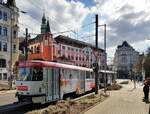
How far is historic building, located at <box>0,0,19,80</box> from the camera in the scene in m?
65.0

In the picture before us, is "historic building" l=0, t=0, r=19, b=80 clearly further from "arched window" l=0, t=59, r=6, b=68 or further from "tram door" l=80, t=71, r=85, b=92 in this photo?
"tram door" l=80, t=71, r=85, b=92

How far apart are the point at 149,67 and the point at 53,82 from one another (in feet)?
191

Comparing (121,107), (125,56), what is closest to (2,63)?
(121,107)

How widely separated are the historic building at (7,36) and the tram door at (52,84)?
42.8 meters

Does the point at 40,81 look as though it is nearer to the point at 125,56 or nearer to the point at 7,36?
the point at 7,36

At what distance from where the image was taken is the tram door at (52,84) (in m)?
21.1

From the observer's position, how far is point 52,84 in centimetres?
2161

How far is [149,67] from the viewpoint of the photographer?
76.9 metres

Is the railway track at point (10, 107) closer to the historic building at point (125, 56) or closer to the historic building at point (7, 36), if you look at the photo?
the historic building at point (7, 36)

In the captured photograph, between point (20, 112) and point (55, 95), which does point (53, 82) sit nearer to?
point (55, 95)

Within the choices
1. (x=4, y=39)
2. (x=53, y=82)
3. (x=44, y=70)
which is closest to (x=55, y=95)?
(x=53, y=82)

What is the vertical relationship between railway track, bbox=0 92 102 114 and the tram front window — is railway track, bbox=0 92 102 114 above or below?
below

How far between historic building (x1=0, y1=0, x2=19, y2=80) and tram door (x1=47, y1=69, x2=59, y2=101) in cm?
4283

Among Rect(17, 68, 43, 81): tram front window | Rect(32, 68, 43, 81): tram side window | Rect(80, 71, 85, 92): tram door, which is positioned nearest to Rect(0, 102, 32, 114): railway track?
Rect(17, 68, 43, 81): tram front window
